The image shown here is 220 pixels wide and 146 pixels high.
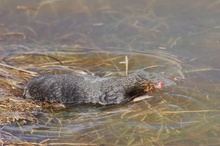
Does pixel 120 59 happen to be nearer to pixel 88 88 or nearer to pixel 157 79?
pixel 157 79

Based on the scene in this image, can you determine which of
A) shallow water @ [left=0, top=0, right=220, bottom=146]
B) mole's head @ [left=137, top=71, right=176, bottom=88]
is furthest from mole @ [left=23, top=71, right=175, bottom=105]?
shallow water @ [left=0, top=0, right=220, bottom=146]

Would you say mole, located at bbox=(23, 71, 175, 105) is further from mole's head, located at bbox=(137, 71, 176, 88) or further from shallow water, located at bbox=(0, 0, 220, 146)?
shallow water, located at bbox=(0, 0, 220, 146)

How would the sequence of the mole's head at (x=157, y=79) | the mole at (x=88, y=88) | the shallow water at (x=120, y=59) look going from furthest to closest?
the mole's head at (x=157, y=79) < the mole at (x=88, y=88) < the shallow water at (x=120, y=59)

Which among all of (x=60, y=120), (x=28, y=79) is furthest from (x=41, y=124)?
(x=28, y=79)

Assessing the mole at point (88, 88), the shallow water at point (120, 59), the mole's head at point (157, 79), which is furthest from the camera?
the mole's head at point (157, 79)

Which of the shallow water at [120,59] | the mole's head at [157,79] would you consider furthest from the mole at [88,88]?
the shallow water at [120,59]

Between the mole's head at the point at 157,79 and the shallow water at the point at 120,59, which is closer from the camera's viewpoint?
the shallow water at the point at 120,59

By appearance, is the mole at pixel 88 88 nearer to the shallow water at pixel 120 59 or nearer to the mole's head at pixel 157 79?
the mole's head at pixel 157 79
